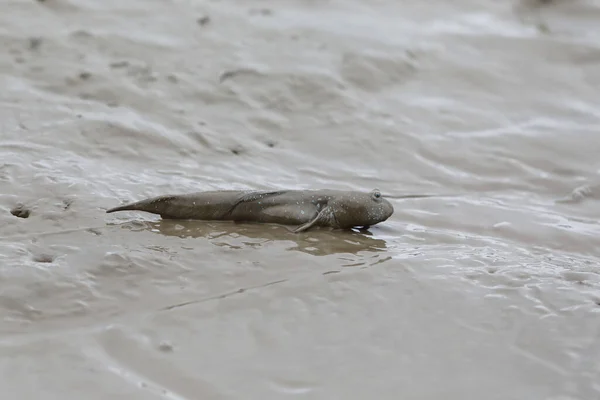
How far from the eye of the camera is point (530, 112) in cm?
612

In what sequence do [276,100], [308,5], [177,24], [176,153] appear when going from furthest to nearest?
[308,5] < [177,24] < [276,100] < [176,153]

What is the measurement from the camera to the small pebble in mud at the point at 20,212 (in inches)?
143

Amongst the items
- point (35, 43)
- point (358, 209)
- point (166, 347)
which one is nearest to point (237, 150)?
point (358, 209)

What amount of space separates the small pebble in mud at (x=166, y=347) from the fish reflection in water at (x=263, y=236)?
0.82 metres

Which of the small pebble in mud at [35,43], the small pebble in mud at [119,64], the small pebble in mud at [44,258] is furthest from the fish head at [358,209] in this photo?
the small pebble in mud at [35,43]

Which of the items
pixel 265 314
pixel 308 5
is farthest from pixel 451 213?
pixel 308 5

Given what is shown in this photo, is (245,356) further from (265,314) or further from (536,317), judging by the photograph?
(536,317)

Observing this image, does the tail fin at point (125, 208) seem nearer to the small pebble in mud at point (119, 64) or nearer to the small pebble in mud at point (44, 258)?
the small pebble in mud at point (44, 258)

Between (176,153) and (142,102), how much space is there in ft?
2.63

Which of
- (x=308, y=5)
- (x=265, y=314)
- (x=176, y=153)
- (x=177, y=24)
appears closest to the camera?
(x=265, y=314)

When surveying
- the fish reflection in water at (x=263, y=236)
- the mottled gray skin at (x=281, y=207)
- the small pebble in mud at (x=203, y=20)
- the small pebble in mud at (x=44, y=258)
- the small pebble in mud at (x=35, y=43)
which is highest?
the small pebble in mud at (x=203, y=20)

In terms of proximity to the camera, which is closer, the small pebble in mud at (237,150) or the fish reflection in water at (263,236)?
the fish reflection in water at (263,236)

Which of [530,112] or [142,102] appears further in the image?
[530,112]

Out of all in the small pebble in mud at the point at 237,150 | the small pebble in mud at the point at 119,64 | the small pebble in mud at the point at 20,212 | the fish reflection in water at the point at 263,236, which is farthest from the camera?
the small pebble in mud at the point at 119,64
